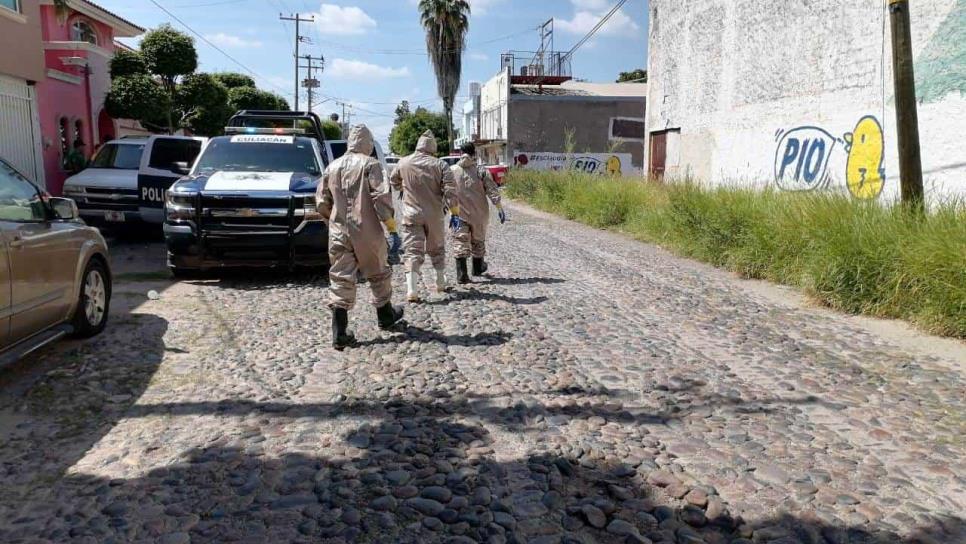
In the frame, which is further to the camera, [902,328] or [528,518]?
[902,328]

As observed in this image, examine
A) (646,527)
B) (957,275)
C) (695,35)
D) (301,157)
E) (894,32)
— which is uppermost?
(695,35)

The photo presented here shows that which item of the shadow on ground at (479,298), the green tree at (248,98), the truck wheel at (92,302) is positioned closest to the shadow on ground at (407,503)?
the truck wheel at (92,302)

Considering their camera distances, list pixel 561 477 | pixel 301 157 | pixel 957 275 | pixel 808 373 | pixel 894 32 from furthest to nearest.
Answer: pixel 301 157, pixel 894 32, pixel 957 275, pixel 808 373, pixel 561 477

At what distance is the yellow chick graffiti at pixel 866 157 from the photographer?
12.5m

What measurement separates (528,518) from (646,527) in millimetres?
518

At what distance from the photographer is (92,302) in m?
6.49

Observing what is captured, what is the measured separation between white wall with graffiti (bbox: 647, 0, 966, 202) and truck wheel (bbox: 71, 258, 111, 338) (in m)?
8.83

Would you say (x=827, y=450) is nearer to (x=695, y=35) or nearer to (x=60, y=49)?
(x=695, y=35)

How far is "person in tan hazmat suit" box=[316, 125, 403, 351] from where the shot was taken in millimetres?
6230

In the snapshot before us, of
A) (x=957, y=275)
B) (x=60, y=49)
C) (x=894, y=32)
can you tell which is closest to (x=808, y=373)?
(x=957, y=275)

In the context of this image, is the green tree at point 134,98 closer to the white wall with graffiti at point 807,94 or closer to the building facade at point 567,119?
the white wall with graffiti at point 807,94

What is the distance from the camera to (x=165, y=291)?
8828 millimetres

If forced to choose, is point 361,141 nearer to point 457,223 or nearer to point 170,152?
point 457,223

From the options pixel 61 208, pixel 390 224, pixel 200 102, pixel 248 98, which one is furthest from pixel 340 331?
pixel 248 98
